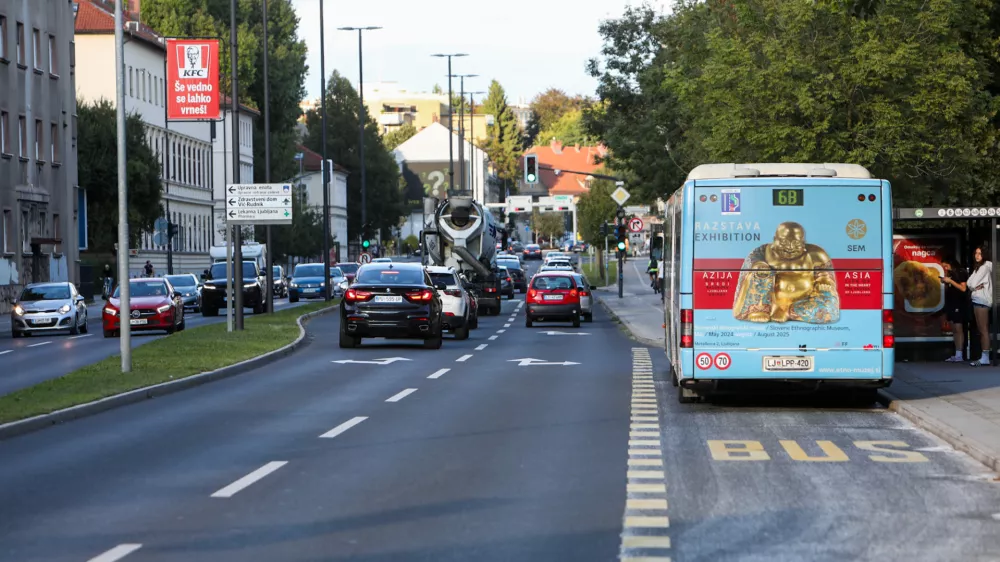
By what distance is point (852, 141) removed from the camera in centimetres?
3098

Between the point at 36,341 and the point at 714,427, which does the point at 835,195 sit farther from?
the point at 36,341

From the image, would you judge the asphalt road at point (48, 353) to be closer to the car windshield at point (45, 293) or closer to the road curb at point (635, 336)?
the car windshield at point (45, 293)

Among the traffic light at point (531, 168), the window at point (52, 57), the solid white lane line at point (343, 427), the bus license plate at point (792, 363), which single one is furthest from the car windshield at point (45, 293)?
the bus license plate at point (792, 363)

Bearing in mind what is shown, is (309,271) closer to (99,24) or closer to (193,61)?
(99,24)

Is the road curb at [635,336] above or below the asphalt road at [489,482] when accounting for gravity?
below

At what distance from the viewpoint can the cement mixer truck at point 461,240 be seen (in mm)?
53281

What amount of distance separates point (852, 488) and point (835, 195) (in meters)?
7.19

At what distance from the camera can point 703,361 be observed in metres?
18.4

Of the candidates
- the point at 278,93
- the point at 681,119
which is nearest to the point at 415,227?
the point at 278,93

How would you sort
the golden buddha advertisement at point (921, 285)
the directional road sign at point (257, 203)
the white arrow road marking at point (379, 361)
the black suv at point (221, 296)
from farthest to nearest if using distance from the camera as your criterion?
the black suv at point (221, 296)
the directional road sign at point (257, 203)
the white arrow road marking at point (379, 361)
the golden buddha advertisement at point (921, 285)

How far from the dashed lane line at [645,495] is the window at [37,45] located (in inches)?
2002

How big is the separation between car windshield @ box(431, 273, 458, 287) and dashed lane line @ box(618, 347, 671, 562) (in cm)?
1897

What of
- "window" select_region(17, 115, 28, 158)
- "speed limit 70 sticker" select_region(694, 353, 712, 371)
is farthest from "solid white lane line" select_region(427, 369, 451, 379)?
"window" select_region(17, 115, 28, 158)

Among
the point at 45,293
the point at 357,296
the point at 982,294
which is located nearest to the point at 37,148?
the point at 45,293
